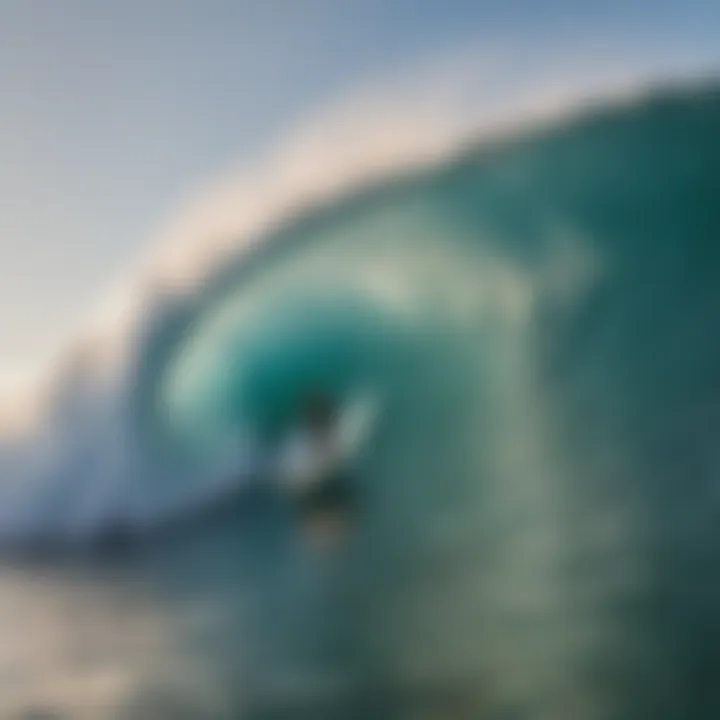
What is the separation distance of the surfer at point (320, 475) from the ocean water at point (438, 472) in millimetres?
15

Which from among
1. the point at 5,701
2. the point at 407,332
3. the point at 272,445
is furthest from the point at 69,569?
the point at 407,332

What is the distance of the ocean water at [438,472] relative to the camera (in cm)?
102

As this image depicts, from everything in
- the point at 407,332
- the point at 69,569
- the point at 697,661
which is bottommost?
the point at 697,661

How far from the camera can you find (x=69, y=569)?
43.8 inches

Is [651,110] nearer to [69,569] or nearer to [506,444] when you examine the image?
[506,444]

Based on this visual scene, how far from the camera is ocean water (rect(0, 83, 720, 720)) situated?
3.36 feet

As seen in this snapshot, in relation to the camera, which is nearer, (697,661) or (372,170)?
(697,661)

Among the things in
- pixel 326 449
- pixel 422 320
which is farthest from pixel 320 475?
pixel 422 320

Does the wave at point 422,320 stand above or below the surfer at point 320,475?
above

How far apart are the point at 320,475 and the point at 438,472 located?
0.12m

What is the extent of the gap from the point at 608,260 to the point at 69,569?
62cm

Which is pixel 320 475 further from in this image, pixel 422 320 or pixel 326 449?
pixel 422 320

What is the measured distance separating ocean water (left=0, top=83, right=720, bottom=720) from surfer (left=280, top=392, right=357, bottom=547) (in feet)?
0.05

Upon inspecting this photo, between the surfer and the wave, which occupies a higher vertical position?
the wave
